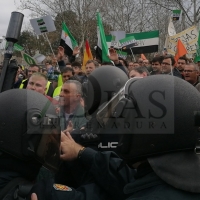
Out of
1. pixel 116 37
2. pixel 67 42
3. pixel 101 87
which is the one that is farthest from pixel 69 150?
pixel 116 37

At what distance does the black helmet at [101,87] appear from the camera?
9.47ft

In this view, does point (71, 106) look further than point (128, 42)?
No

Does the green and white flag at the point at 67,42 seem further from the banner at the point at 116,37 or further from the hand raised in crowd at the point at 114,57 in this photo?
the hand raised in crowd at the point at 114,57

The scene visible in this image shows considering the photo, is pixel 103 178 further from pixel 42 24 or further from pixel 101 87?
pixel 42 24

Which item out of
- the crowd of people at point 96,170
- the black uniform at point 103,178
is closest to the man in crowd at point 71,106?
the crowd of people at point 96,170

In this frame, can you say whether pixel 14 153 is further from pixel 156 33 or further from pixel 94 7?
pixel 94 7

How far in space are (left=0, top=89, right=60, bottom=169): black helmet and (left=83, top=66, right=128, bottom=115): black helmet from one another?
92 centimetres

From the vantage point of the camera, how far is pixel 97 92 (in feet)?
9.55

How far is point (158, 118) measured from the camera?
179 cm

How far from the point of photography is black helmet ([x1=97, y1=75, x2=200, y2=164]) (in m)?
1.73

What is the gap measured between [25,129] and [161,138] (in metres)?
0.67

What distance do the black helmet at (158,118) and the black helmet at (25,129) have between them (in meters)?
0.38

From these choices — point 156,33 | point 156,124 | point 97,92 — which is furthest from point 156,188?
point 156,33

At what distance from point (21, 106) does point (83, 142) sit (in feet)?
2.74
